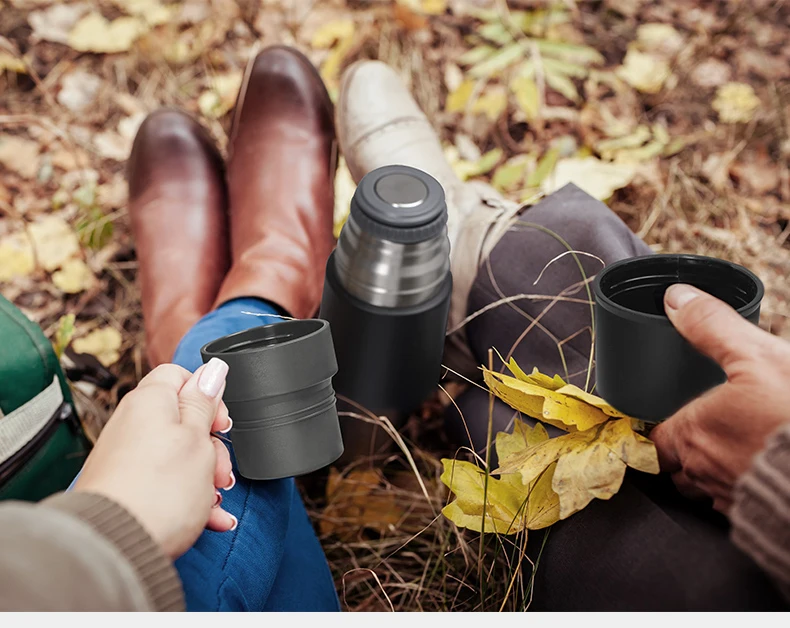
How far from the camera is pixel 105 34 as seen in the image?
1696mm

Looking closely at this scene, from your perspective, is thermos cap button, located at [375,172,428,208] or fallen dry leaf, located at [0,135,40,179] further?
fallen dry leaf, located at [0,135,40,179]

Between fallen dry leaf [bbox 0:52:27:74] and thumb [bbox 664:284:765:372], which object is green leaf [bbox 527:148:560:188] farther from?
fallen dry leaf [bbox 0:52:27:74]

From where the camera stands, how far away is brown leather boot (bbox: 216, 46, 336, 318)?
1274 millimetres

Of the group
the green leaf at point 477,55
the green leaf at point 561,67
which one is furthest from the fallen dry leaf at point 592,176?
the green leaf at point 477,55

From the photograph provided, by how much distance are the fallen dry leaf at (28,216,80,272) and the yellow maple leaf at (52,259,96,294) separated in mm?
19

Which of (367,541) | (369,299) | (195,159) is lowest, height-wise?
(367,541)

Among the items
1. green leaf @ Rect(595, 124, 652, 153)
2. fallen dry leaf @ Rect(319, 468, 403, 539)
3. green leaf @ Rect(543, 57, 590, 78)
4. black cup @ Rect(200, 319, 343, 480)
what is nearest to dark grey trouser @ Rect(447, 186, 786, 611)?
fallen dry leaf @ Rect(319, 468, 403, 539)

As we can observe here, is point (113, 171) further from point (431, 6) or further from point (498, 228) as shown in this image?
point (498, 228)

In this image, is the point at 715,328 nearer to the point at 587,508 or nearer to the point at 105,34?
the point at 587,508

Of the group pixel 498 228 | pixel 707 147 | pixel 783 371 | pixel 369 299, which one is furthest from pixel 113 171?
pixel 783 371

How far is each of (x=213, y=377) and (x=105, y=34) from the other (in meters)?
1.37

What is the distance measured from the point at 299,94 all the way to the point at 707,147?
0.91 meters

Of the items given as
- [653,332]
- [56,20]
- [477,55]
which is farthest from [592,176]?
[56,20]

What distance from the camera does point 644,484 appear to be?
2.23ft
